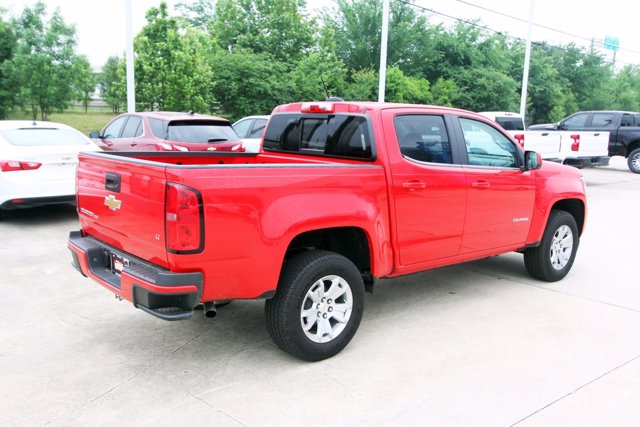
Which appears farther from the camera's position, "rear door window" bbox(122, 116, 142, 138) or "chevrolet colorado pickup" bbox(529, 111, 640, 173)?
"chevrolet colorado pickup" bbox(529, 111, 640, 173)

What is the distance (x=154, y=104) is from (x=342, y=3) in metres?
17.9

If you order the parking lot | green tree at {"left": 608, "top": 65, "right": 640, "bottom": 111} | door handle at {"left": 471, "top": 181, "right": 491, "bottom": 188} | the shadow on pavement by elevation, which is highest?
green tree at {"left": 608, "top": 65, "right": 640, "bottom": 111}

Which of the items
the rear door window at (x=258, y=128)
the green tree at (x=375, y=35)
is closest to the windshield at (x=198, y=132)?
the rear door window at (x=258, y=128)

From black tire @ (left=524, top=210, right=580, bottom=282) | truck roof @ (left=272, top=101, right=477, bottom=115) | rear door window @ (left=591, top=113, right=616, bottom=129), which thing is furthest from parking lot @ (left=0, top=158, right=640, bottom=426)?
rear door window @ (left=591, top=113, right=616, bottom=129)

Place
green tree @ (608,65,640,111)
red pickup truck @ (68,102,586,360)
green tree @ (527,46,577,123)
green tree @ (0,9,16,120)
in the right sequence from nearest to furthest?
1. red pickup truck @ (68,102,586,360)
2. green tree @ (0,9,16,120)
3. green tree @ (527,46,577,123)
4. green tree @ (608,65,640,111)

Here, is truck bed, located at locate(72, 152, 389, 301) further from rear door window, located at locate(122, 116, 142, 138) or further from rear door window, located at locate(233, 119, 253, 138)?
rear door window, located at locate(233, 119, 253, 138)

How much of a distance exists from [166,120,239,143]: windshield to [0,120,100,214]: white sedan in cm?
153

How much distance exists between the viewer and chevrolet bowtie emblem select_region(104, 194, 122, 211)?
385 centimetres

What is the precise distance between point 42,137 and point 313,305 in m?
6.49

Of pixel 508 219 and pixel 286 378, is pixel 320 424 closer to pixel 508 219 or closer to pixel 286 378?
pixel 286 378

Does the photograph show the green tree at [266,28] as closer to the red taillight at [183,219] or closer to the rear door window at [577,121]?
the rear door window at [577,121]

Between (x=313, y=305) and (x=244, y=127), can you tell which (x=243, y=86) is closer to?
(x=244, y=127)

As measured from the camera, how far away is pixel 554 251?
6160 mm

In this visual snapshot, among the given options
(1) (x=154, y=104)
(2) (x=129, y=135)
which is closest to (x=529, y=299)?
(2) (x=129, y=135)
